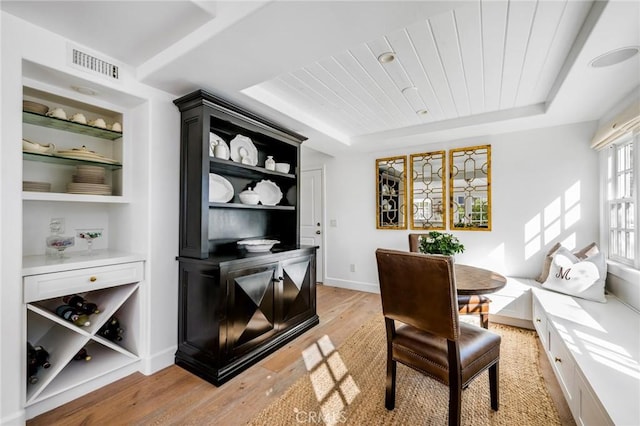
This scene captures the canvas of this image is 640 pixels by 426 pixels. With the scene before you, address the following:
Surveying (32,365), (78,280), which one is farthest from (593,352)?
(32,365)

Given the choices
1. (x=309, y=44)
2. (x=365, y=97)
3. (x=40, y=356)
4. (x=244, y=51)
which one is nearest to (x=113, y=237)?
(x=40, y=356)

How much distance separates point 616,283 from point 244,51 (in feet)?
11.6

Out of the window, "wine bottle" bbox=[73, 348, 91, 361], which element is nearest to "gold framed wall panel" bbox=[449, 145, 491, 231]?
the window

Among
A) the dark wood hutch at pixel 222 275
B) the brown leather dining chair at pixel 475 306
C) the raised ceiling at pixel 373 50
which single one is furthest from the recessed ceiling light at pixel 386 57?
the brown leather dining chair at pixel 475 306

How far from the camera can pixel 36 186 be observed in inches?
73.0

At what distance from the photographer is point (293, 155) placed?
3.24m

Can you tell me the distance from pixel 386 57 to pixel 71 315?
2879 millimetres

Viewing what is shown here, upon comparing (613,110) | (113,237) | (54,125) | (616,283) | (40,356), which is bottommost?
(40,356)

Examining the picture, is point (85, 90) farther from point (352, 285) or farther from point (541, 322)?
point (541, 322)

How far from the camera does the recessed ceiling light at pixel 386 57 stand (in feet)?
6.47

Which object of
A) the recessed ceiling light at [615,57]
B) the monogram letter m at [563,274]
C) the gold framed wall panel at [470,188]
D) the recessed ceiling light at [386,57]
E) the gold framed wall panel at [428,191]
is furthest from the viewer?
the gold framed wall panel at [428,191]

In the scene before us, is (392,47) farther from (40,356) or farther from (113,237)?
(40,356)

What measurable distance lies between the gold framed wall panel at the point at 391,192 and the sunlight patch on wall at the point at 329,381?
2.17 meters

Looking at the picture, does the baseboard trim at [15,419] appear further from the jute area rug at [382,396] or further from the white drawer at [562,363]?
the white drawer at [562,363]
